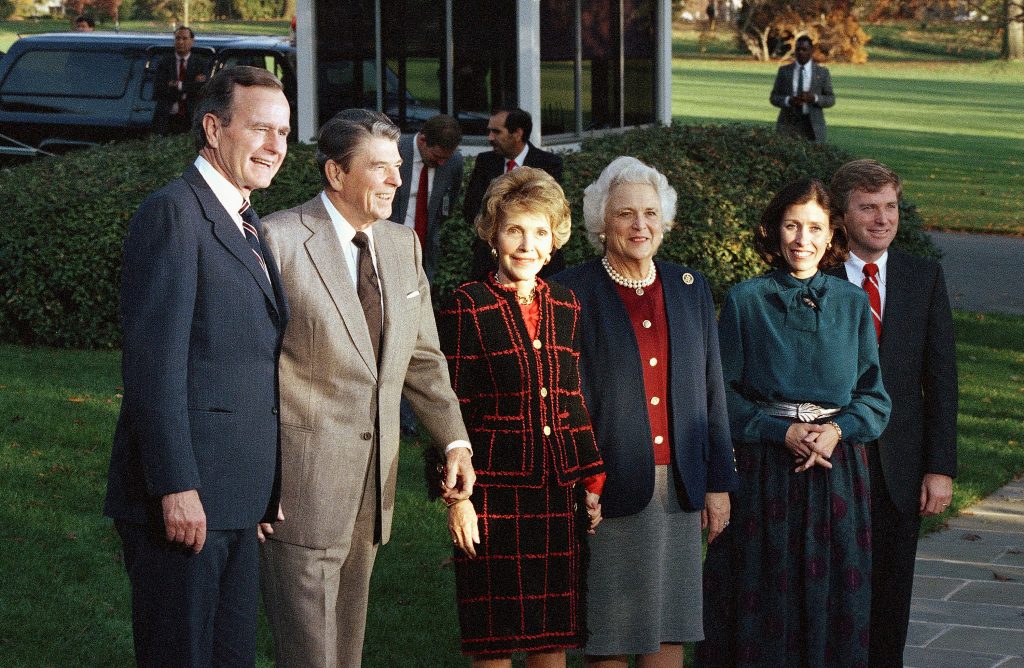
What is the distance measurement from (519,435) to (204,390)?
47.1 inches

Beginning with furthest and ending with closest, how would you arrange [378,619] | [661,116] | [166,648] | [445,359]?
[661,116] → [378,619] → [445,359] → [166,648]

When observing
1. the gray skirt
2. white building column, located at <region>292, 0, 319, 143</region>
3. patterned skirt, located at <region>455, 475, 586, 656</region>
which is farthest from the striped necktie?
white building column, located at <region>292, 0, 319, 143</region>

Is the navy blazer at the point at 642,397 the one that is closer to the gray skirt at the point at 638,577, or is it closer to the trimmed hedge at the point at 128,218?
the gray skirt at the point at 638,577

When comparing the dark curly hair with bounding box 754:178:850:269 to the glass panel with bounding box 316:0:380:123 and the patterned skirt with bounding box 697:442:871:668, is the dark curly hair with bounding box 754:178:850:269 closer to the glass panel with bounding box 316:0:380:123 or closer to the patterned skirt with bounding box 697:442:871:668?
the patterned skirt with bounding box 697:442:871:668

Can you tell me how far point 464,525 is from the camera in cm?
480

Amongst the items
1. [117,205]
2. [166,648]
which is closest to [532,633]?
[166,648]

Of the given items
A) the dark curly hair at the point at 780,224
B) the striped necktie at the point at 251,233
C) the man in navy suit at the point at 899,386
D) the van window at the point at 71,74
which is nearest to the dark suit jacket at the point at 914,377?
the man in navy suit at the point at 899,386

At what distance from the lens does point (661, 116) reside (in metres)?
21.3

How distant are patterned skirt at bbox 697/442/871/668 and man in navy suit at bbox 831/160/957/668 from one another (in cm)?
25

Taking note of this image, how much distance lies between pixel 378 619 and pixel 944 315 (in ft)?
9.36

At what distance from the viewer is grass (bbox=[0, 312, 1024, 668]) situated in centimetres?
646

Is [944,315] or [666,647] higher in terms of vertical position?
[944,315]

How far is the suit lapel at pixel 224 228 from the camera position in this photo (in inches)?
162

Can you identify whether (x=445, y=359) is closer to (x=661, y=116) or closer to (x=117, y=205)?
(x=117, y=205)
